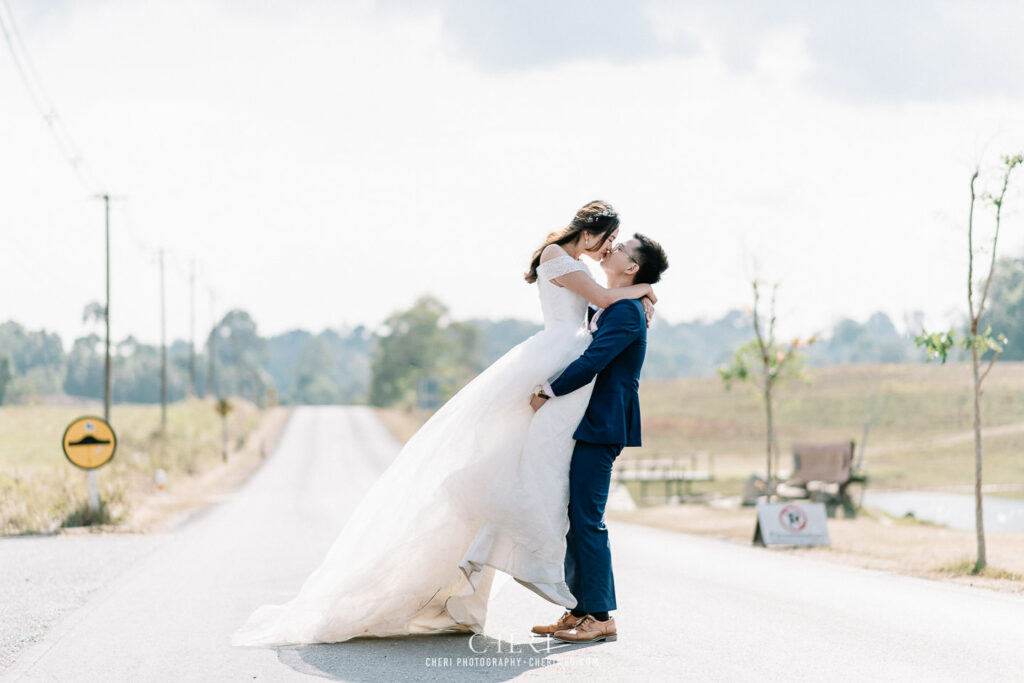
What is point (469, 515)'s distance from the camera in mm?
5809

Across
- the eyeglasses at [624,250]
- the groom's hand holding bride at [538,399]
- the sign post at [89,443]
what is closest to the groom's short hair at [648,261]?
the eyeglasses at [624,250]

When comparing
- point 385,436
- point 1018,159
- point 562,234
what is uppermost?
point 1018,159

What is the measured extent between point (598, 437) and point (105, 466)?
82.4ft

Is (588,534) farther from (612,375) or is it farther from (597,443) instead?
(612,375)

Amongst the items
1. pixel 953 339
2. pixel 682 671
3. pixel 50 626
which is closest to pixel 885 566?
pixel 953 339

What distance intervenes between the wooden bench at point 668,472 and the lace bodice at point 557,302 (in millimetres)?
24073

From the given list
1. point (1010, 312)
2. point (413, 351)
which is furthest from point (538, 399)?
point (413, 351)

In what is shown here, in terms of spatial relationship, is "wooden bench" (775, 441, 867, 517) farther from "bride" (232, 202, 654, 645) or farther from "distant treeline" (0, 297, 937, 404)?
"bride" (232, 202, 654, 645)

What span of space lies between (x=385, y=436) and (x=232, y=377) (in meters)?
96.9

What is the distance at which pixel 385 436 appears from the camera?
227 feet

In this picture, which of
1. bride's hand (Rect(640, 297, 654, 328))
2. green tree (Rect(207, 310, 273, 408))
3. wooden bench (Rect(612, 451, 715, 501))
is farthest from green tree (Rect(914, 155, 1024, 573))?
green tree (Rect(207, 310, 273, 408))

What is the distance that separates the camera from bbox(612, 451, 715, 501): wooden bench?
34.6 metres

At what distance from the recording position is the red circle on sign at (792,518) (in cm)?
1453

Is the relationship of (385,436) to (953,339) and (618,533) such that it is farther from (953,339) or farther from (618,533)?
(953,339)
